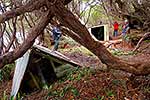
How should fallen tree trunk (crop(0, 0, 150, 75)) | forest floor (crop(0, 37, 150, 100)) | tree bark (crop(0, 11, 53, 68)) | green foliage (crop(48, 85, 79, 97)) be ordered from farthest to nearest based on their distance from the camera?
1. green foliage (crop(48, 85, 79, 97))
2. forest floor (crop(0, 37, 150, 100))
3. tree bark (crop(0, 11, 53, 68))
4. fallen tree trunk (crop(0, 0, 150, 75))

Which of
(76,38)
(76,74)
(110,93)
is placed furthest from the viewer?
(76,74)

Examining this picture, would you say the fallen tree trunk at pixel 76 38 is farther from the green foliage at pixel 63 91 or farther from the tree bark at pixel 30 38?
the green foliage at pixel 63 91

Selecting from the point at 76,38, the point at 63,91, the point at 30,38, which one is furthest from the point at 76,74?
the point at 30,38

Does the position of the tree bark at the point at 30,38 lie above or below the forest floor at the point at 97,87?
above

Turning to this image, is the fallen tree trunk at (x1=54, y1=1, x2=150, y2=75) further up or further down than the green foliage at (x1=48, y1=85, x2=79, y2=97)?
further up

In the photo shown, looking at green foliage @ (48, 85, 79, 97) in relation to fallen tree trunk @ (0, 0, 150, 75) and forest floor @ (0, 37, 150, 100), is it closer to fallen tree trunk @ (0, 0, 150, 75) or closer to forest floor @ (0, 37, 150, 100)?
forest floor @ (0, 37, 150, 100)

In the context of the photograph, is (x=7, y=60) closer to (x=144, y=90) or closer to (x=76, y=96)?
(x=76, y=96)

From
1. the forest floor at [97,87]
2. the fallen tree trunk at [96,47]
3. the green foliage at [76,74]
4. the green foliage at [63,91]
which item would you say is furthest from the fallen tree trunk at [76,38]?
the green foliage at [76,74]

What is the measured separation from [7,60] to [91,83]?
193 cm

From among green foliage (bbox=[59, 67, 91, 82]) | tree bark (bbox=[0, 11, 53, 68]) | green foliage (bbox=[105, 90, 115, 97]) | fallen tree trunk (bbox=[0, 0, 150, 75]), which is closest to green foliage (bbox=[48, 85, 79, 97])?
green foliage (bbox=[59, 67, 91, 82])

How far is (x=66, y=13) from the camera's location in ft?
14.8

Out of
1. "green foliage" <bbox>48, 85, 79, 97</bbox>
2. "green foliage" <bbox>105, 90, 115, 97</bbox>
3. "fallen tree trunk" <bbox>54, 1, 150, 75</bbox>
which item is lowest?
"green foliage" <bbox>105, 90, 115, 97</bbox>

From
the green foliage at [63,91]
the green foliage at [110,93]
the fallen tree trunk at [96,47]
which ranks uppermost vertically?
the fallen tree trunk at [96,47]

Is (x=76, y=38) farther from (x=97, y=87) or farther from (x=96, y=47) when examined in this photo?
(x=97, y=87)
